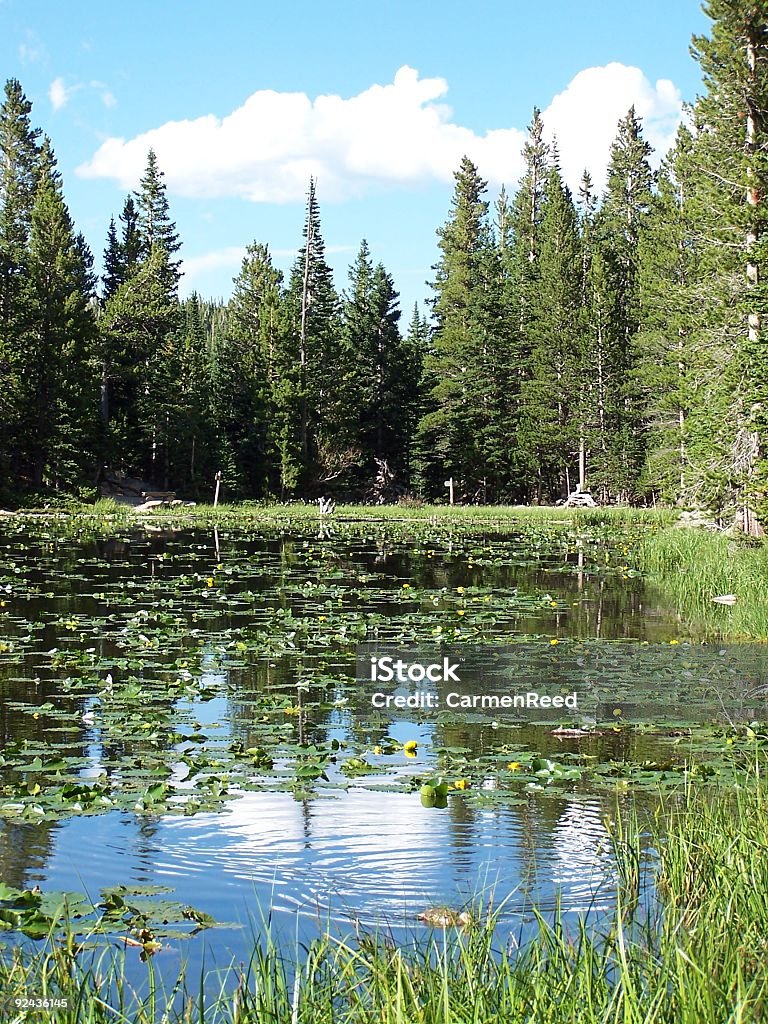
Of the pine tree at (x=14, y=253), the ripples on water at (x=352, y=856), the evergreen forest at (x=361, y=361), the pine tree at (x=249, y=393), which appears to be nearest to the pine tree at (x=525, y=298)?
the evergreen forest at (x=361, y=361)

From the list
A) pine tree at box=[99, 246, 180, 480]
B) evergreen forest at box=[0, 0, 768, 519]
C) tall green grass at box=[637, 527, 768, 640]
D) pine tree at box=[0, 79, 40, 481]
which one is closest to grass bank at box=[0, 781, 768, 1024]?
tall green grass at box=[637, 527, 768, 640]

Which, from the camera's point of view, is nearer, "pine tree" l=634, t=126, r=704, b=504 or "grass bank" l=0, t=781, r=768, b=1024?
"grass bank" l=0, t=781, r=768, b=1024

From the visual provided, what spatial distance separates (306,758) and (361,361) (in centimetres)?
5532

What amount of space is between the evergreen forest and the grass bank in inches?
1365

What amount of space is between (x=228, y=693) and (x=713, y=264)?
23946 millimetres

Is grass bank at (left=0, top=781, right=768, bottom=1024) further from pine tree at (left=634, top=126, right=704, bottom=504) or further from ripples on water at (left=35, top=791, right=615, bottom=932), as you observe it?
pine tree at (left=634, top=126, right=704, bottom=504)

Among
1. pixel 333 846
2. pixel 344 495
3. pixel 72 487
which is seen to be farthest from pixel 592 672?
pixel 344 495

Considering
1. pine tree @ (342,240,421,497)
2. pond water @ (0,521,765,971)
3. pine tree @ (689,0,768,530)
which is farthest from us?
pine tree @ (342,240,421,497)

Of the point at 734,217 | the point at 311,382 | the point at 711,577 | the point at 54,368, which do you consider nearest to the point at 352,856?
the point at 711,577

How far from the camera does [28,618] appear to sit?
52.2 feet

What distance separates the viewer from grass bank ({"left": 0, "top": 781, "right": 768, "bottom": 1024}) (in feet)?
11.3

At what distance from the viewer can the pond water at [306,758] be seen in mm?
6004

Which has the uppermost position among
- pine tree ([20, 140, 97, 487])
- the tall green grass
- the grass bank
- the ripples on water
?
pine tree ([20, 140, 97, 487])

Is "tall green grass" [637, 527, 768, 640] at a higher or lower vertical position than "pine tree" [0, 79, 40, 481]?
lower
